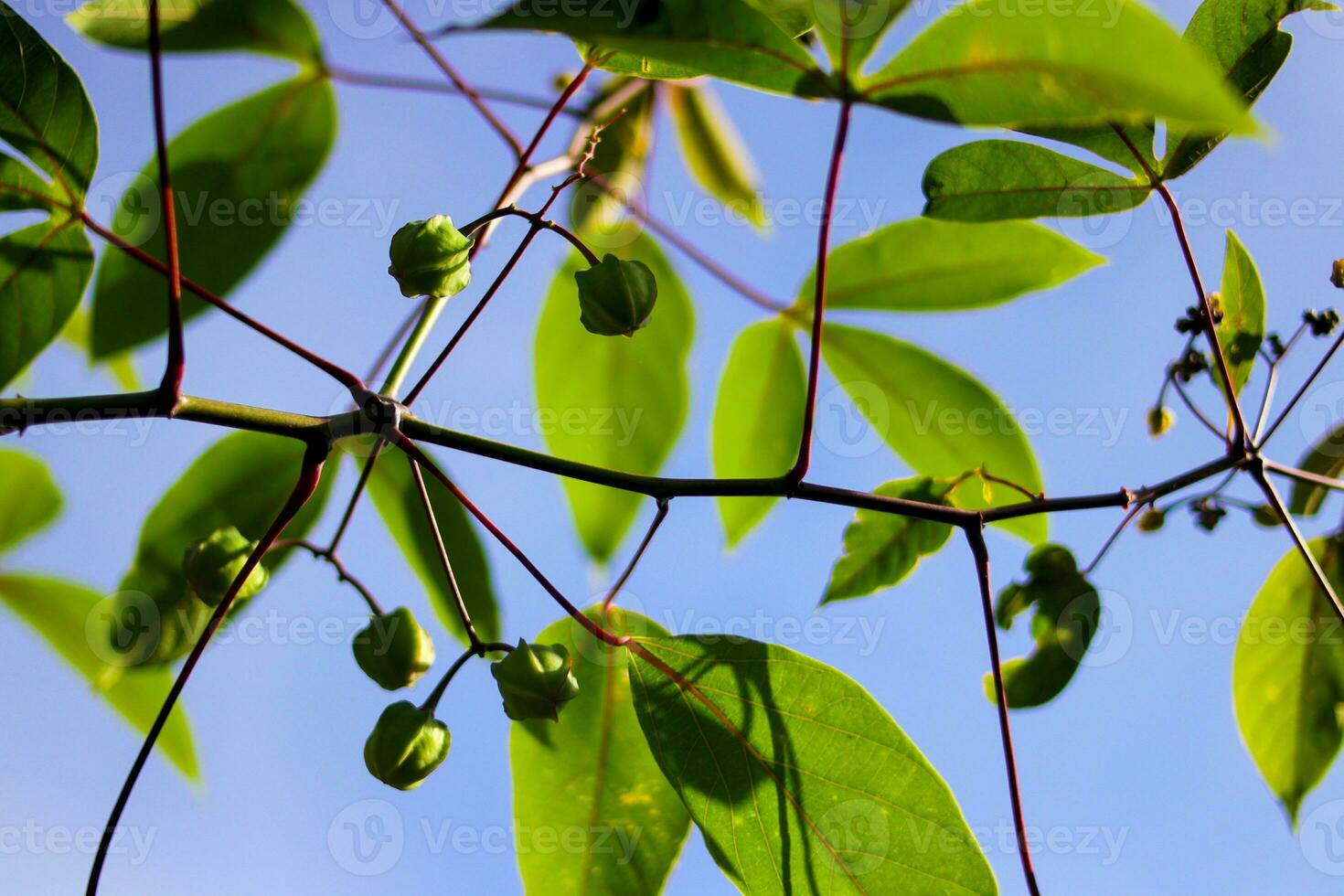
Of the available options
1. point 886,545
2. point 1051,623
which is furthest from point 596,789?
point 1051,623

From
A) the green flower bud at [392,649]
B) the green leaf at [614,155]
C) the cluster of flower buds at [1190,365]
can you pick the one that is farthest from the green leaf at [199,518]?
the cluster of flower buds at [1190,365]

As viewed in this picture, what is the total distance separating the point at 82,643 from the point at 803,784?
0.92 meters

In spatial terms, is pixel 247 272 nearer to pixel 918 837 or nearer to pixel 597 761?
pixel 597 761

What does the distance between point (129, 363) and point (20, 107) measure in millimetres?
665

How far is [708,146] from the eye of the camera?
221cm

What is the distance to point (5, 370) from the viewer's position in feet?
3.04

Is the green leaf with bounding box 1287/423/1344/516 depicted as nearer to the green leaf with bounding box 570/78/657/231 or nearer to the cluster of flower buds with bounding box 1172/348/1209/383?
the cluster of flower buds with bounding box 1172/348/1209/383

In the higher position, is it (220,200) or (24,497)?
(220,200)

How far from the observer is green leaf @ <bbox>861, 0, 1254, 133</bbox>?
52 cm

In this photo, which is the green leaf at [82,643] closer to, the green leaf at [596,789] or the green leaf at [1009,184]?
the green leaf at [596,789]

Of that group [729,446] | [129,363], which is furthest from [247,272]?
[729,446]

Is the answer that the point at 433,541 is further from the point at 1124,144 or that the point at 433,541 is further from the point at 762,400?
the point at 1124,144

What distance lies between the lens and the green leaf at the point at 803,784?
868 millimetres

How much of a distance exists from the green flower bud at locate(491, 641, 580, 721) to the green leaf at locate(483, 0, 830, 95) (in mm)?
513
